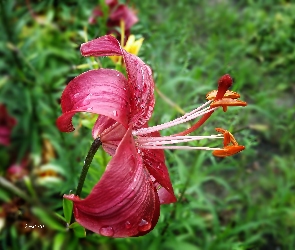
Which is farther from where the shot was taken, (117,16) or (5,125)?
(5,125)

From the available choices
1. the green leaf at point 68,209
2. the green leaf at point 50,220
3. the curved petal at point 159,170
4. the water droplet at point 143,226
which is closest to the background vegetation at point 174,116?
the green leaf at point 50,220

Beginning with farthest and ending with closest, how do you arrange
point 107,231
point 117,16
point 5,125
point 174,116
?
point 5,125, point 117,16, point 174,116, point 107,231

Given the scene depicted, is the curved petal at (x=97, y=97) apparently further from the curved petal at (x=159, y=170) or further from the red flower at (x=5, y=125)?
the red flower at (x=5, y=125)

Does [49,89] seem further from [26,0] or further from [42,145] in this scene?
[26,0]

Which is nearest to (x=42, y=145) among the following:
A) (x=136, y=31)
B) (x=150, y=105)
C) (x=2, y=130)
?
(x=2, y=130)

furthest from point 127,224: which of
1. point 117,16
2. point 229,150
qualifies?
point 117,16

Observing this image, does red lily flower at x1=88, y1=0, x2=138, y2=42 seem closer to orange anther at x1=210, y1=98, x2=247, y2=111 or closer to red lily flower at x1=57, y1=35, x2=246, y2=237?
red lily flower at x1=57, y1=35, x2=246, y2=237

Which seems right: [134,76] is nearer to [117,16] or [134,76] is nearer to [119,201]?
[119,201]
